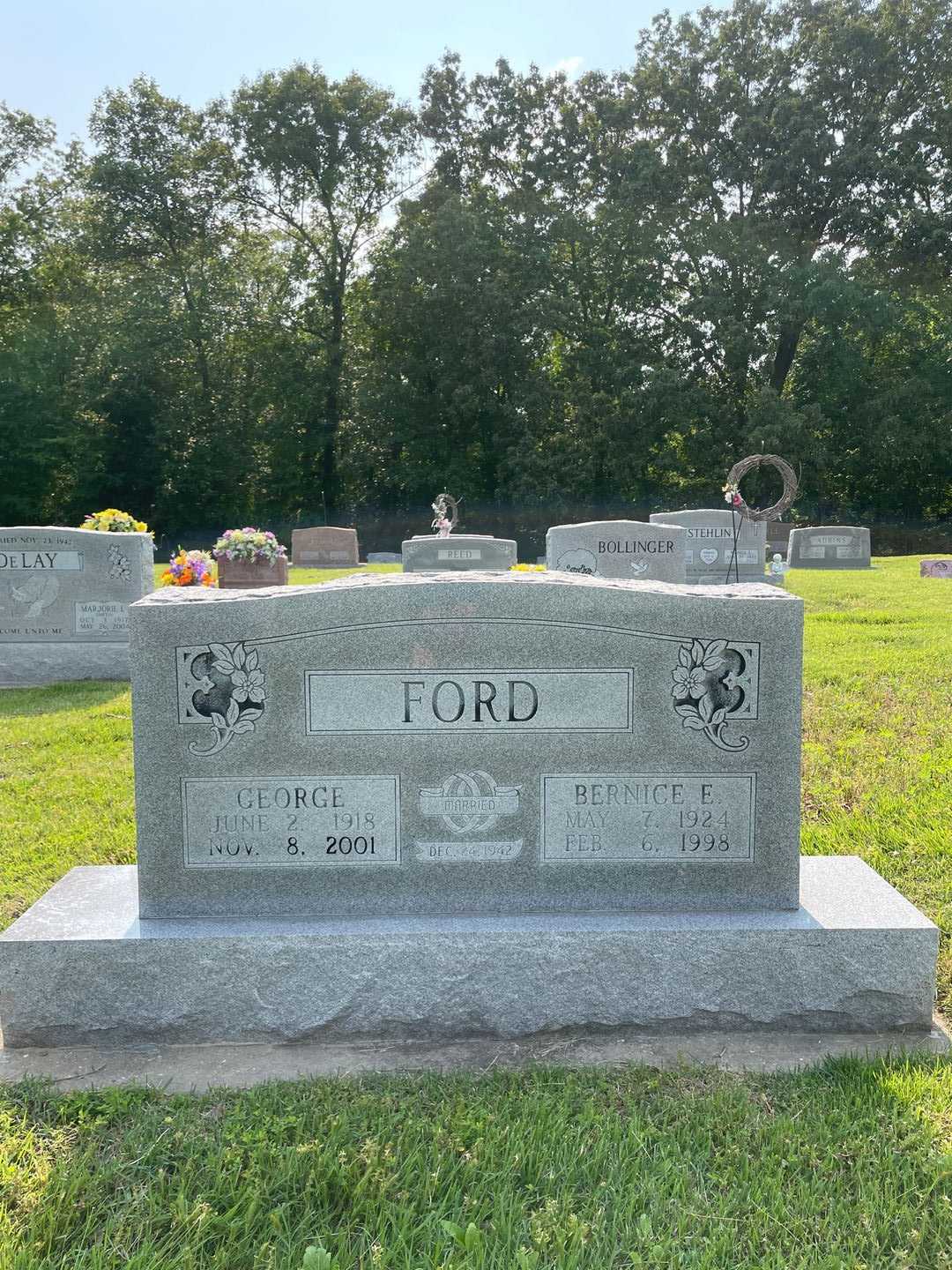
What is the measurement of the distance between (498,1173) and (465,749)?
46.7 inches

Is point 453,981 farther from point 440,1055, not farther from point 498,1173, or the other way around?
point 498,1173

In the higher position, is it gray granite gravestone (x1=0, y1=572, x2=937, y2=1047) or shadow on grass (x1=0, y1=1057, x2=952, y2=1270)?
gray granite gravestone (x1=0, y1=572, x2=937, y2=1047)

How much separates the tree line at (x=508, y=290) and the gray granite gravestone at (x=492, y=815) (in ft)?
85.4

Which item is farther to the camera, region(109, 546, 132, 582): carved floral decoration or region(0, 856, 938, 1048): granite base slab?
region(109, 546, 132, 582): carved floral decoration

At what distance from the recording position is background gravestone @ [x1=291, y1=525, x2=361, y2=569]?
23.0 m

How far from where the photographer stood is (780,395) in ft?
94.9

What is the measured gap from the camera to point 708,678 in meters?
3.04

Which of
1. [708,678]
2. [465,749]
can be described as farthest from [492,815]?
[708,678]

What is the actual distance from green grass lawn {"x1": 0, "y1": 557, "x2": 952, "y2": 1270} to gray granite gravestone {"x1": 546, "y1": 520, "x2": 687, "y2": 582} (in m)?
8.44

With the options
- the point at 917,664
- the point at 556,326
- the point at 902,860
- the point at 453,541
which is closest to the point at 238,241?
Result: the point at 556,326

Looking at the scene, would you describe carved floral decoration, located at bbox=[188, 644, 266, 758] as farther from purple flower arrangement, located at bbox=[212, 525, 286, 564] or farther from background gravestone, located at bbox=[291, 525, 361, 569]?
background gravestone, located at bbox=[291, 525, 361, 569]

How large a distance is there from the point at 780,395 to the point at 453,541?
672 inches

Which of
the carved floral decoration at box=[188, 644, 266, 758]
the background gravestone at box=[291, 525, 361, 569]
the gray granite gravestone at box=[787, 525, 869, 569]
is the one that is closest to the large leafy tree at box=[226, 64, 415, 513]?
the background gravestone at box=[291, 525, 361, 569]

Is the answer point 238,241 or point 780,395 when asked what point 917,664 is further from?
point 238,241
